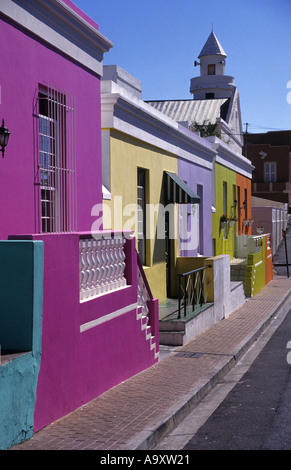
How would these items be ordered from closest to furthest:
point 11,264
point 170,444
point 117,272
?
Result: point 11,264, point 170,444, point 117,272

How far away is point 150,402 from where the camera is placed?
24.9 feet

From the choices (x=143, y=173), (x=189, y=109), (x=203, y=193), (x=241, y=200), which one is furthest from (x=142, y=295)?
(x=189, y=109)

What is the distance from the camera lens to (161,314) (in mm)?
12742

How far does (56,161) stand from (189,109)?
28.6m

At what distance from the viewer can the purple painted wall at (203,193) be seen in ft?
58.9

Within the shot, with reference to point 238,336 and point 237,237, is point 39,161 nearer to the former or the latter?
point 238,336

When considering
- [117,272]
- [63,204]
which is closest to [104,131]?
[63,204]

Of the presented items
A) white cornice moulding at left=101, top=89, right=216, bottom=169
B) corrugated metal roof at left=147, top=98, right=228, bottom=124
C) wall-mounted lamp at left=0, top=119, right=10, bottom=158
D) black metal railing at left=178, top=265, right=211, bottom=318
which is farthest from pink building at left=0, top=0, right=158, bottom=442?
corrugated metal roof at left=147, top=98, right=228, bottom=124

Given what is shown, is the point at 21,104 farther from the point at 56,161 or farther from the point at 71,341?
the point at 71,341

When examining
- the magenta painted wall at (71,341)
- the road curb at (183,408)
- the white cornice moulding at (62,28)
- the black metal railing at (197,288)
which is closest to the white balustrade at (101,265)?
the magenta painted wall at (71,341)

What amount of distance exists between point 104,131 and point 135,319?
154 inches

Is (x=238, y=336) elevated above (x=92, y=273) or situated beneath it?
situated beneath

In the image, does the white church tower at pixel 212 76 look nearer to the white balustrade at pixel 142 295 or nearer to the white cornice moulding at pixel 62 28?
the white cornice moulding at pixel 62 28

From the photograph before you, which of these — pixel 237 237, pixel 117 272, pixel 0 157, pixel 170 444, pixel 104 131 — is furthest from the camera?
pixel 237 237
